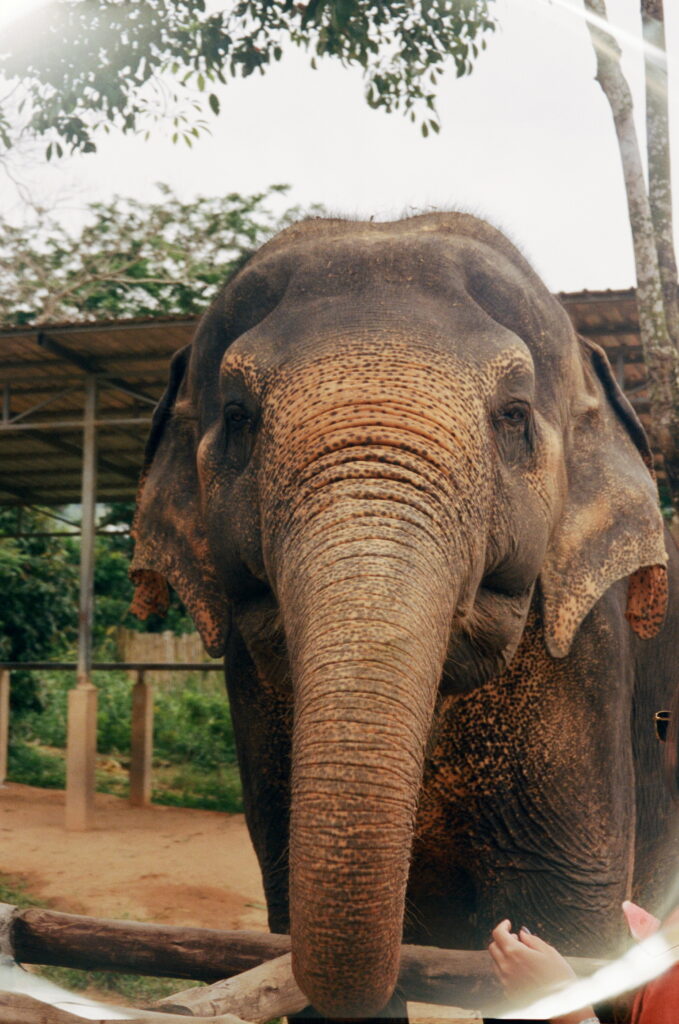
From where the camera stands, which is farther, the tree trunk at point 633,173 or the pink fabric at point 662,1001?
the tree trunk at point 633,173

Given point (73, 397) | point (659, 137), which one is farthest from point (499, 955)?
point (73, 397)

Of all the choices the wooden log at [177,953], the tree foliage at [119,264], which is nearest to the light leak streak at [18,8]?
the tree foliage at [119,264]

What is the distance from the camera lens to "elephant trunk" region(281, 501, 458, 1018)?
766mm

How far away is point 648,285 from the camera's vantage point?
1.09 metres

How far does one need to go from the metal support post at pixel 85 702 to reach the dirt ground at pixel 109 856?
43mm

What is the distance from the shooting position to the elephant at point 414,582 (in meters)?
0.81

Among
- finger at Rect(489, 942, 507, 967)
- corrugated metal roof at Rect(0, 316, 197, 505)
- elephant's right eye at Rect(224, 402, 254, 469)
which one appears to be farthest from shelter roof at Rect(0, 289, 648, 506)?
finger at Rect(489, 942, 507, 967)

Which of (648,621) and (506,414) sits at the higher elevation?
(506,414)

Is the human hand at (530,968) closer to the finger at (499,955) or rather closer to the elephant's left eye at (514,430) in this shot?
the finger at (499,955)

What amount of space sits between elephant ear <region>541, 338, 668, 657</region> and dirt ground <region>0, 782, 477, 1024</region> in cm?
45

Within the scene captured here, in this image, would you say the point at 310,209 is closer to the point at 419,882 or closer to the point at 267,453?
the point at 267,453

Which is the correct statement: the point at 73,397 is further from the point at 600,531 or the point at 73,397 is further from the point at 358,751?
the point at 358,751

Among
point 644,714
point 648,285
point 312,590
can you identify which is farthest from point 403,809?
point 644,714

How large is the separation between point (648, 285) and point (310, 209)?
472mm
